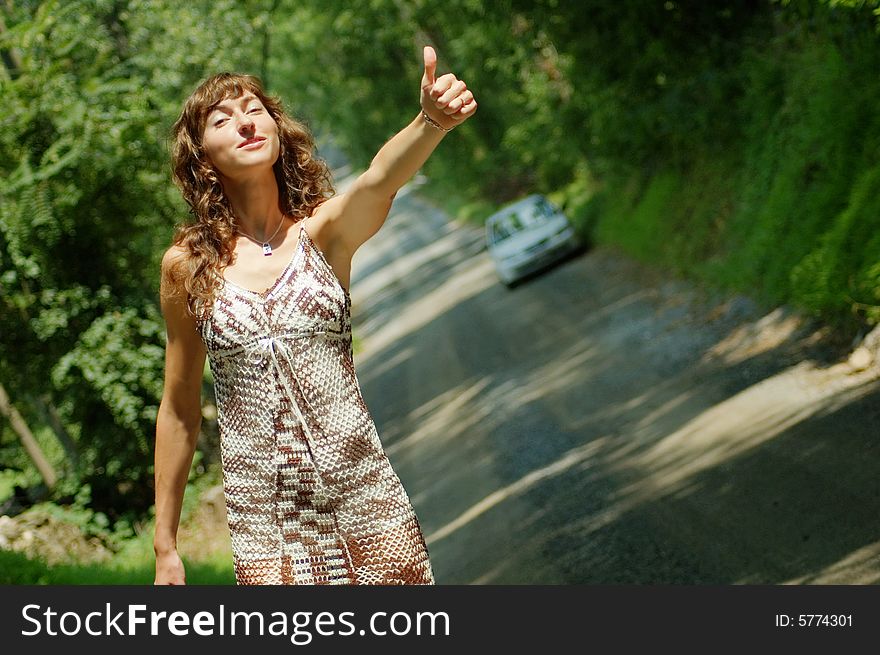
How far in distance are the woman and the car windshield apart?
22.5 metres

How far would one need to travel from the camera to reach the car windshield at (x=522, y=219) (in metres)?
26.1

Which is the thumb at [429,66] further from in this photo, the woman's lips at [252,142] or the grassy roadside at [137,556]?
the grassy roadside at [137,556]

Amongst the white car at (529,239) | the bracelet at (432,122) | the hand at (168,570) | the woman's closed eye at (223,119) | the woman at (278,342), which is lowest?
the white car at (529,239)

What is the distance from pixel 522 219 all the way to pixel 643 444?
1650 centimetres

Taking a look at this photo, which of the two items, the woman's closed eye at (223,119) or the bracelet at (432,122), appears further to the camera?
the woman's closed eye at (223,119)

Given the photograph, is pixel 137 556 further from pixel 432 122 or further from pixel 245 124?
pixel 432 122

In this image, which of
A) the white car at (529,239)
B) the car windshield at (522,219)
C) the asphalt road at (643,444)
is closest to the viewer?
the asphalt road at (643,444)

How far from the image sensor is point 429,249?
4266 centimetres

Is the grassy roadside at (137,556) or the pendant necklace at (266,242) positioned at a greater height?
the pendant necklace at (266,242)

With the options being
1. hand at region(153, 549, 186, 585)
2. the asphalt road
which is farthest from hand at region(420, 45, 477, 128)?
the asphalt road

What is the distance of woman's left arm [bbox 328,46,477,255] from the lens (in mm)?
3057

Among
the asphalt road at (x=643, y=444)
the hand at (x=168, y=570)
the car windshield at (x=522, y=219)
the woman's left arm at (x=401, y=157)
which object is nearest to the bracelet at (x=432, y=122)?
the woman's left arm at (x=401, y=157)

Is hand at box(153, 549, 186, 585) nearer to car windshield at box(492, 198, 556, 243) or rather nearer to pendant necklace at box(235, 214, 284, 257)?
pendant necklace at box(235, 214, 284, 257)

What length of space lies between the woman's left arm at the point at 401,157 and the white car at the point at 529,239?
70.1 feet
